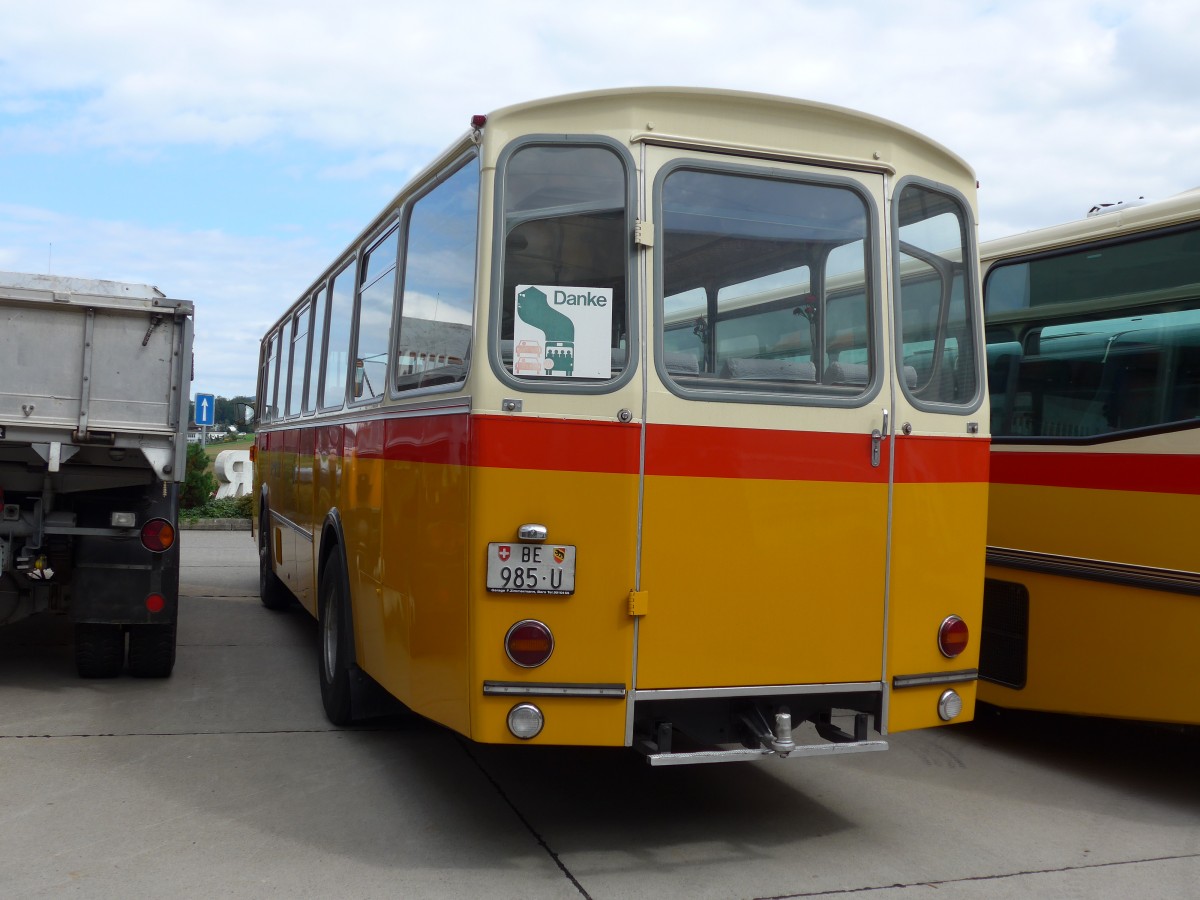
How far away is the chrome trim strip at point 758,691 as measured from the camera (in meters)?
4.77

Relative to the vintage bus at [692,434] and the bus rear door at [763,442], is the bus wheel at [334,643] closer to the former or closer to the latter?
the vintage bus at [692,434]

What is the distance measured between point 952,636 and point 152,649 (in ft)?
18.0

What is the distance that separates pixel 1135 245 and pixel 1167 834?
302cm

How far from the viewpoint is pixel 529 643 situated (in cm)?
467

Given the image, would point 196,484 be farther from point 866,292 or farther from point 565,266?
point 866,292

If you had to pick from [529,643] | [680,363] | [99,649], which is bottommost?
[99,649]

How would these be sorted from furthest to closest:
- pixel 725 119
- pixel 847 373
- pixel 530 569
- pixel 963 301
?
pixel 963 301 < pixel 847 373 < pixel 725 119 < pixel 530 569

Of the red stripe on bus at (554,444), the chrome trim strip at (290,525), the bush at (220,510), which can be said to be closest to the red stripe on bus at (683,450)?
the red stripe on bus at (554,444)

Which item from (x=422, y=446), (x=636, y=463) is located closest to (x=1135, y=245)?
(x=636, y=463)

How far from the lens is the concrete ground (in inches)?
187

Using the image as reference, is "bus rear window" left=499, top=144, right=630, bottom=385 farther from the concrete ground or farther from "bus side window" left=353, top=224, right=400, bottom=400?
the concrete ground

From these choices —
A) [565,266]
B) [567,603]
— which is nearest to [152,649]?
[567,603]

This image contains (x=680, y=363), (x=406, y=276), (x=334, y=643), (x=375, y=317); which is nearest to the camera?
(x=680, y=363)

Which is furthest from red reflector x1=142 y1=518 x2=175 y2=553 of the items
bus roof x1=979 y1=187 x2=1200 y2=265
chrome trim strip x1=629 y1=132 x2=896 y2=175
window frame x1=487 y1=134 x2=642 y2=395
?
bus roof x1=979 y1=187 x2=1200 y2=265
